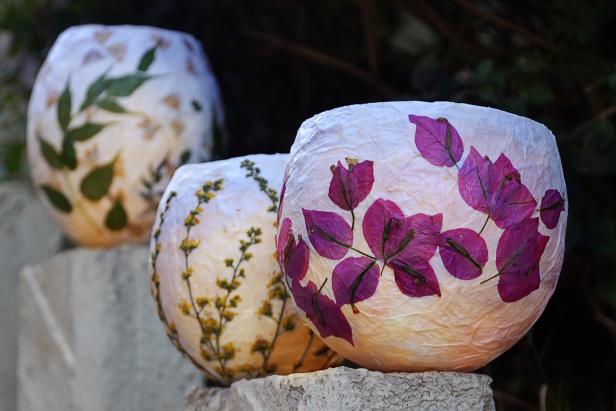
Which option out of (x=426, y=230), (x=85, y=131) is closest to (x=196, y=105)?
(x=85, y=131)

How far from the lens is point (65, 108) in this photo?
1.75m

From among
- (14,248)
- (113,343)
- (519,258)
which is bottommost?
(14,248)

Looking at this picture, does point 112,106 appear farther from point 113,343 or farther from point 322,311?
point 322,311

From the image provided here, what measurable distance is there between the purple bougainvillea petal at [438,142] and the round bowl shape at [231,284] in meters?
0.31

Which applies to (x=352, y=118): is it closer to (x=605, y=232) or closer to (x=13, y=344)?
(x=605, y=232)

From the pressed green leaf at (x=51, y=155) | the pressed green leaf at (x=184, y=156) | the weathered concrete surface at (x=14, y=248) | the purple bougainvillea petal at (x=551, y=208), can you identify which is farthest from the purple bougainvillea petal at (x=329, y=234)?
the weathered concrete surface at (x=14, y=248)

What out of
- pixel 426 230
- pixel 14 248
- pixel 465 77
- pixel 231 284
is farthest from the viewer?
pixel 14 248

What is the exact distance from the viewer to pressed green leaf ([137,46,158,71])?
176 cm

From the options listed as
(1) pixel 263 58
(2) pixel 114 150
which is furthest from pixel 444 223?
(1) pixel 263 58

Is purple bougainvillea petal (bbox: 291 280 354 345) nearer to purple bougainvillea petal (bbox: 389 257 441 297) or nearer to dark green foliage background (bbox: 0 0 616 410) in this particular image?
purple bougainvillea petal (bbox: 389 257 441 297)

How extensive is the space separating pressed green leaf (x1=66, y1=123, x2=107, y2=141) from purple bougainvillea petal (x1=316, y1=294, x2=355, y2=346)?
2.64 feet

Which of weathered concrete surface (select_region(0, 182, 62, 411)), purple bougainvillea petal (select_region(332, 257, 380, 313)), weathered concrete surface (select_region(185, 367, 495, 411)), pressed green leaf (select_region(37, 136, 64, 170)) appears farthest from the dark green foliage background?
pressed green leaf (select_region(37, 136, 64, 170))

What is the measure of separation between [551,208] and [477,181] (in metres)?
0.11

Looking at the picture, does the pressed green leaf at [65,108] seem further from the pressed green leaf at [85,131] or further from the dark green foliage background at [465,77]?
the dark green foliage background at [465,77]
